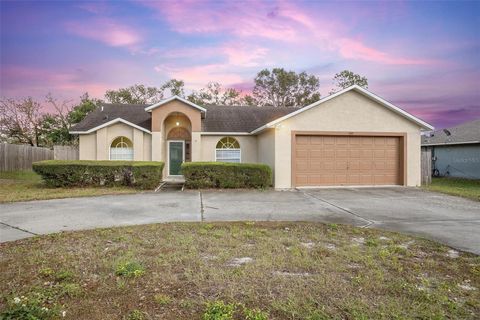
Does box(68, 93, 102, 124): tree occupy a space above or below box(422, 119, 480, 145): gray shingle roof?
above

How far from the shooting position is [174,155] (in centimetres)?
1867

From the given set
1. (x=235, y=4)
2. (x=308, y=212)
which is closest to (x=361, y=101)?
(x=235, y=4)

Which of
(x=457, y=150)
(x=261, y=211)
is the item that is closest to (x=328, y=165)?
(x=261, y=211)

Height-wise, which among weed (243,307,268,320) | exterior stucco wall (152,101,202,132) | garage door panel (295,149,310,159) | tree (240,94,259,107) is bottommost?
weed (243,307,268,320)

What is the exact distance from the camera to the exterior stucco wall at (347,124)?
13.9 metres

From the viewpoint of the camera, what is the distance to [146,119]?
1927 centimetres

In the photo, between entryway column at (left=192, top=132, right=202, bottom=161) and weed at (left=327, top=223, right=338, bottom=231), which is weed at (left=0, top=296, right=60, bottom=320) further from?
entryway column at (left=192, top=132, right=202, bottom=161)

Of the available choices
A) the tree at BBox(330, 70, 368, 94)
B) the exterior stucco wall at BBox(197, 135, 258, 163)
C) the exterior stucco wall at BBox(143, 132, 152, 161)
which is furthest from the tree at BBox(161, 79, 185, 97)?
the exterior stucco wall at BBox(197, 135, 258, 163)

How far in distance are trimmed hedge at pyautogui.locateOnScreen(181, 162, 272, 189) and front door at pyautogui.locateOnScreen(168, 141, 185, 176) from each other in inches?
216

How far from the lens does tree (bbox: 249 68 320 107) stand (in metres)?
38.9

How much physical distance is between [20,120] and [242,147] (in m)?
25.5

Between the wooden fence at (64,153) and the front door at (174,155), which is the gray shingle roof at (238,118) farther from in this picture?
the wooden fence at (64,153)

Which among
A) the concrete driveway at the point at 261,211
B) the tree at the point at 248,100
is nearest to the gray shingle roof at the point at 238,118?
the concrete driveway at the point at 261,211

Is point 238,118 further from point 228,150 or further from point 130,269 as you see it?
point 130,269
